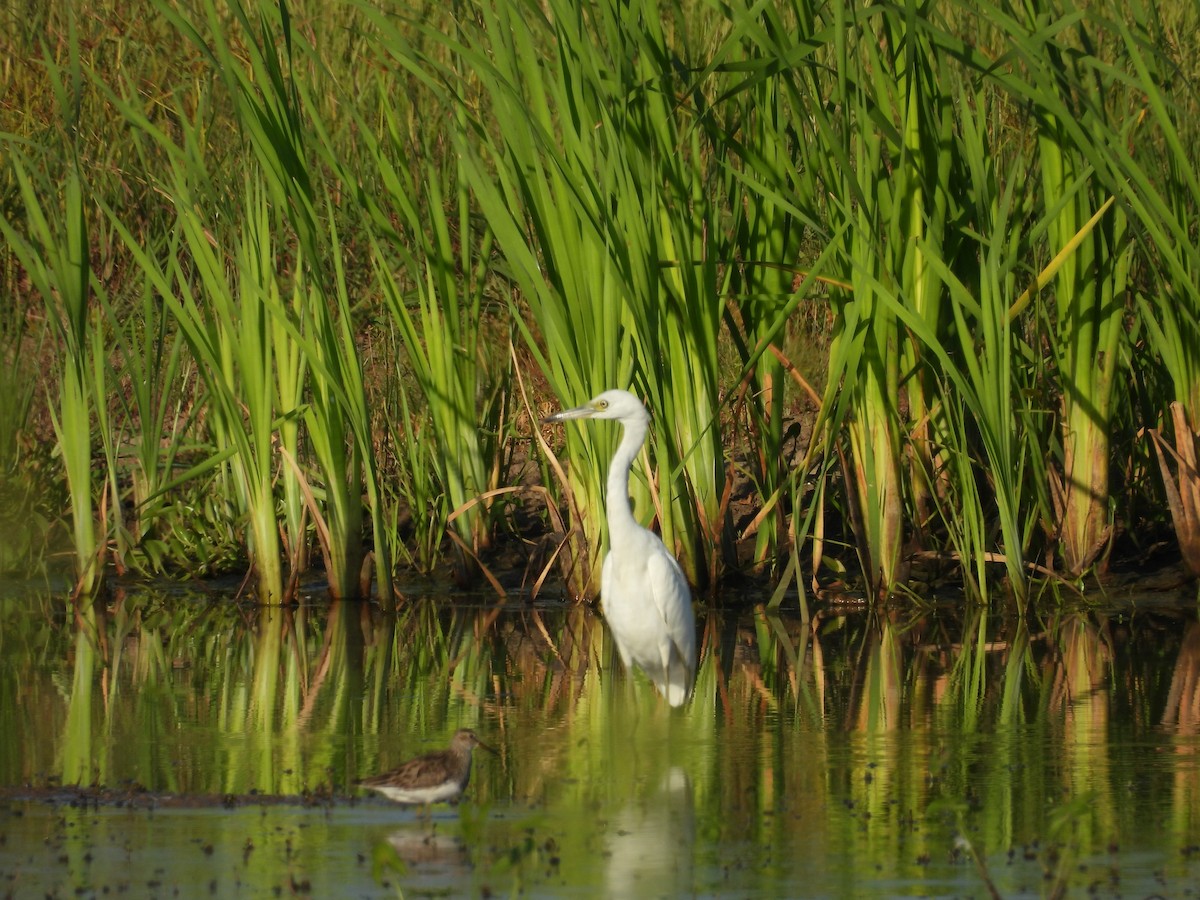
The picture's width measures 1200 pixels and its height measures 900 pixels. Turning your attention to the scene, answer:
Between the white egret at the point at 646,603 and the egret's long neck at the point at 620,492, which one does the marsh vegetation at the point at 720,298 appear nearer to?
the egret's long neck at the point at 620,492

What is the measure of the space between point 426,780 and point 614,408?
2.86 metres

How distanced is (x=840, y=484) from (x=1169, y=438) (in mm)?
1732

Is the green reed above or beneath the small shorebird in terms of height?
→ above

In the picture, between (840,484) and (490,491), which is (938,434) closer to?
(840,484)

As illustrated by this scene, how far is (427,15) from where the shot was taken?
15156 millimetres

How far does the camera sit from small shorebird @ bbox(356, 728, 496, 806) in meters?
5.23

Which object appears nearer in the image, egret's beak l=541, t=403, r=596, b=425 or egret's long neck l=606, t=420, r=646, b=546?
egret's long neck l=606, t=420, r=646, b=546

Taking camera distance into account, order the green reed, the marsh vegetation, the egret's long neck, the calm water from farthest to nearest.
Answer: the green reed, the marsh vegetation, the egret's long neck, the calm water

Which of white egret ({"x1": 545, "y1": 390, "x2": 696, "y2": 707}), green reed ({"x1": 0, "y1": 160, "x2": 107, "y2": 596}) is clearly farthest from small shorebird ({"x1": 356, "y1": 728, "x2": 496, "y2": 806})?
green reed ({"x1": 0, "y1": 160, "x2": 107, "y2": 596})

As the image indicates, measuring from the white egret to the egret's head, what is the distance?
0.64 feet

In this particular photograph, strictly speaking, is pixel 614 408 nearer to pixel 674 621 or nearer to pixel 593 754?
pixel 674 621

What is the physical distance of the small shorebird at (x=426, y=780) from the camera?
5227 mm

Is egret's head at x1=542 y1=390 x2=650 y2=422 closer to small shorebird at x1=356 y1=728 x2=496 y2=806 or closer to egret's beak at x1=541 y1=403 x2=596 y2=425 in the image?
egret's beak at x1=541 y1=403 x2=596 y2=425

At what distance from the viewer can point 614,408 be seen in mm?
7824
